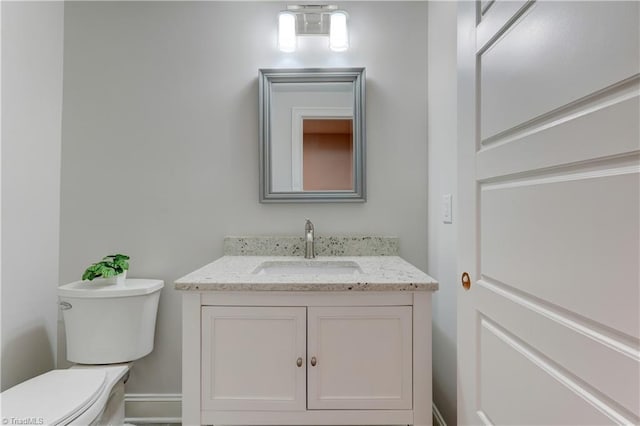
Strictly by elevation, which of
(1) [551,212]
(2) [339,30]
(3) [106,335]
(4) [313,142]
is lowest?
(3) [106,335]

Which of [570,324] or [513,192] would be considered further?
[513,192]

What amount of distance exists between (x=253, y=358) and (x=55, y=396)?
2.38 feet

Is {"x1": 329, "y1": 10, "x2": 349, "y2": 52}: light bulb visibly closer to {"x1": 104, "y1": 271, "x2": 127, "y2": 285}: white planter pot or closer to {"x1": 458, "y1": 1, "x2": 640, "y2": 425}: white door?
{"x1": 458, "y1": 1, "x2": 640, "y2": 425}: white door

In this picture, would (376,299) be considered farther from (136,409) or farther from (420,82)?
(136,409)

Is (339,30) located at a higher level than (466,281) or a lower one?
higher

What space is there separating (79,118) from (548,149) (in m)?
2.10

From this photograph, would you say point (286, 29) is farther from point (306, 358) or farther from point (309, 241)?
point (306, 358)

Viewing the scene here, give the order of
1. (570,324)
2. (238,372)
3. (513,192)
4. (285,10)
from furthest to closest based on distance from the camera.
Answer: (285,10) < (238,372) < (513,192) < (570,324)

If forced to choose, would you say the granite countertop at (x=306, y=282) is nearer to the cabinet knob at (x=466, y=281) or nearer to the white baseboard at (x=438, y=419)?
the cabinet knob at (x=466, y=281)

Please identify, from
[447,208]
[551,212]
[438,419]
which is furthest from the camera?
[438,419]

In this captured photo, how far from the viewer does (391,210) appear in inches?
70.6

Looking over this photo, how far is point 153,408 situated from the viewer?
1750 mm

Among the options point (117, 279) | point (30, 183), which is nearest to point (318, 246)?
point (117, 279)

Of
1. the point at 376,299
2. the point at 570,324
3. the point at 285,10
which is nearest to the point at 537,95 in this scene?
the point at 570,324
